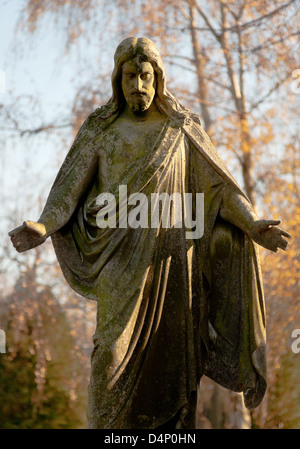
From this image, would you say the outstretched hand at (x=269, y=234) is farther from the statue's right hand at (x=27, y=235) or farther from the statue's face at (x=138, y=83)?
the statue's right hand at (x=27, y=235)

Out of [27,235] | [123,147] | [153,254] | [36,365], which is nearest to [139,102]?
[123,147]

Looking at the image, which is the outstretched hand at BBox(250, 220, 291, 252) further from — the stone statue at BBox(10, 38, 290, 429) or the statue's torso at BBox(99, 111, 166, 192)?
the statue's torso at BBox(99, 111, 166, 192)

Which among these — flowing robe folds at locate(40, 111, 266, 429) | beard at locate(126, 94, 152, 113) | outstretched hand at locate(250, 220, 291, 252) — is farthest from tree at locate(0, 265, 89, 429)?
outstretched hand at locate(250, 220, 291, 252)

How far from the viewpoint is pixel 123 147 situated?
17.1 ft

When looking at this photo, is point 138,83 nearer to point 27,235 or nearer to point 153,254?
point 153,254

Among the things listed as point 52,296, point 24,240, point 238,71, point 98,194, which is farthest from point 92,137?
point 52,296

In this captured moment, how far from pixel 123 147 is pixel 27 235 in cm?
82

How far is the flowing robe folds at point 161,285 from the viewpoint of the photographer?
480 centimetres

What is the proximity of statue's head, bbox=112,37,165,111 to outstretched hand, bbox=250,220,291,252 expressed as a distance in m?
0.99

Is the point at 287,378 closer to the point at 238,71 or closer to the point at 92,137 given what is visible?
the point at 238,71

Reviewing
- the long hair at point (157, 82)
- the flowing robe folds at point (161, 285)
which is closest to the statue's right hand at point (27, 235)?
the flowing robe folds at point (161, 285)

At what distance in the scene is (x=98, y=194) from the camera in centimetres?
526

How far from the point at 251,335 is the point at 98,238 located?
A: 1.03 metres

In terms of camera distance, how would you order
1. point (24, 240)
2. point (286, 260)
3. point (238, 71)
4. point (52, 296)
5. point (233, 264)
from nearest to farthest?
point (24, 240), point (233, 264), point (286, 260), point (238, 71), point (52, 296)
